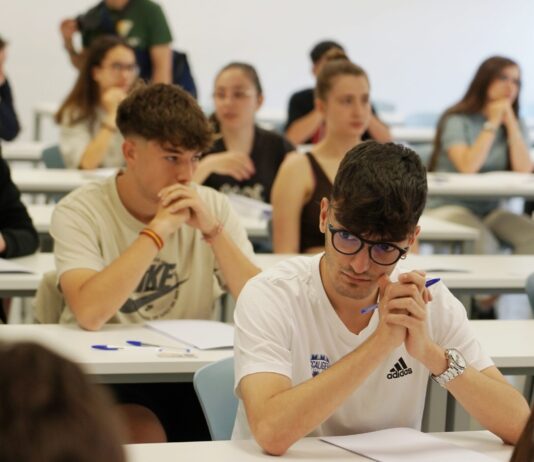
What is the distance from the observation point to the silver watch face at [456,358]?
6.33 feet

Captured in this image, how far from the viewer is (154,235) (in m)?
2.72

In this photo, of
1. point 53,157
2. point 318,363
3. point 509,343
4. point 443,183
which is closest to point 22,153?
point 53,157

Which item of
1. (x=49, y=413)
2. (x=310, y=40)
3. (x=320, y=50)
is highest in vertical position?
(x=310, y=40)

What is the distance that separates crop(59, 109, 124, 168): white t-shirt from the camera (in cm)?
544

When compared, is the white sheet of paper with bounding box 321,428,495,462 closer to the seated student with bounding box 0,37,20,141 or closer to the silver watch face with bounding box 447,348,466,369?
the silver watch face with bounding box 447,348,466,369

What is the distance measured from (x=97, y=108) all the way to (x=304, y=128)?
1.44 m

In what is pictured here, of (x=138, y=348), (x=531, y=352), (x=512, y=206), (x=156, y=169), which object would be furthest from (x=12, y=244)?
(x=512, y=206)

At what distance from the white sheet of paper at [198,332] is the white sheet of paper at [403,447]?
2.26ft

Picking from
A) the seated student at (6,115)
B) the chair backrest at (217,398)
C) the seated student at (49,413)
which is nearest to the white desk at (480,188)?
the seated student at (6,115)

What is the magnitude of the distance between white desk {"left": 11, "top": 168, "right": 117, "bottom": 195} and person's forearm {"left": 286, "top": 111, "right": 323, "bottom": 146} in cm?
158

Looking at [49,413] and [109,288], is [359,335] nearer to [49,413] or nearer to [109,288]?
[109,288]

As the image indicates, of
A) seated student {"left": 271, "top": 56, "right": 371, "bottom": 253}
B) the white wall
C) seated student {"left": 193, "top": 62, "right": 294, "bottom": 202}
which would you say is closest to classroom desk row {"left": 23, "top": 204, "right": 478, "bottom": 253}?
seated student {"left": 271, "top": 56, "right": 371, "bottom": 253}

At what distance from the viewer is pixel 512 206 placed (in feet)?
28.4

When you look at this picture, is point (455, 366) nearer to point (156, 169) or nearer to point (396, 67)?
point (156, 169)
